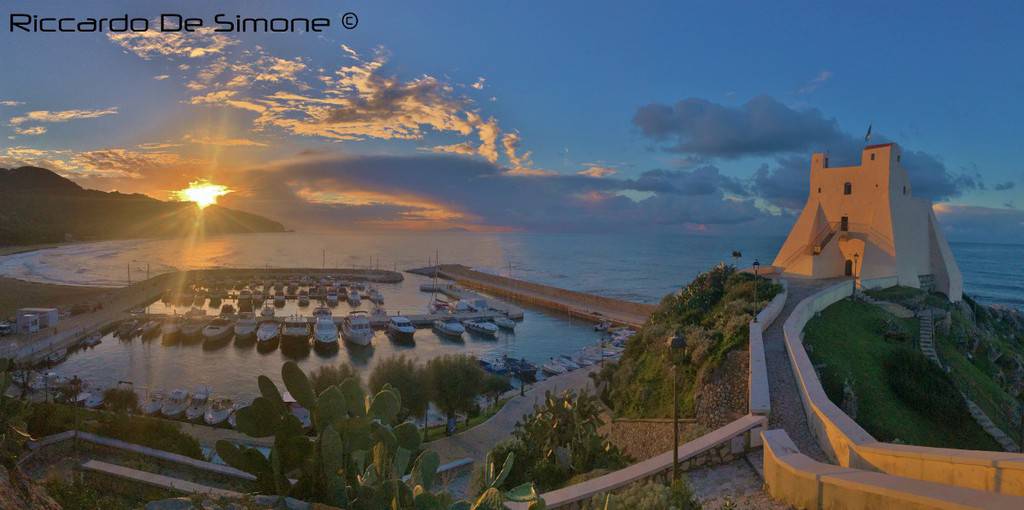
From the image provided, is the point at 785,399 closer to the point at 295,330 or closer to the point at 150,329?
the point at 295,330

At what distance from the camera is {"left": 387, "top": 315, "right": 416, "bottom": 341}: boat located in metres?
39.9

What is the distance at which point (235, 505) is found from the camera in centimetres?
318

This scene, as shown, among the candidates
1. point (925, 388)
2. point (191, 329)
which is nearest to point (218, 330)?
point (191, 329)

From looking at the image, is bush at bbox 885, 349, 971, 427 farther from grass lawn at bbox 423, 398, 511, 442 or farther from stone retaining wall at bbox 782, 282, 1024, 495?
grass lawn at bbox 423, 398, 511, 442

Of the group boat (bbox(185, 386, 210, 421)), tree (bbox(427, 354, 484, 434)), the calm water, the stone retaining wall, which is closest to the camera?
the stone retaining wall

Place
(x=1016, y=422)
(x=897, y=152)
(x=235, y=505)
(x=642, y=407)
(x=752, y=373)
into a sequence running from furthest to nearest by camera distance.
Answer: (x=897, y=152), (x=1016, y=422), (x=642, y=407), (x=752, y=373), (x=235, y=505)

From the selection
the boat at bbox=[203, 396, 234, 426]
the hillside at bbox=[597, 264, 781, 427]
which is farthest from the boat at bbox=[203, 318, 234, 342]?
the hillside at bbox=[597, 264, 781, 427]

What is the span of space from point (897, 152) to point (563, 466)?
23874 mm

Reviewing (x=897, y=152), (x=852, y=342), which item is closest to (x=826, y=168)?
(x=897, y=152)

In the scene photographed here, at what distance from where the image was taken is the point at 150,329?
3884 centimetres

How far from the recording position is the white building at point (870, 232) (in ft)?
78.4

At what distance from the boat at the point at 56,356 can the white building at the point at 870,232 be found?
3996 centimetres

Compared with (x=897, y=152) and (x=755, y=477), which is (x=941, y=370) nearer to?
(x=755, y=477)

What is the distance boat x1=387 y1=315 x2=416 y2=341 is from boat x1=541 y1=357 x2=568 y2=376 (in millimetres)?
13043
